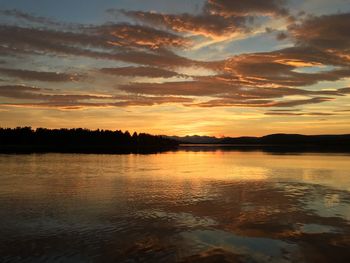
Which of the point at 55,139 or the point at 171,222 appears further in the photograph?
the point at 55,139

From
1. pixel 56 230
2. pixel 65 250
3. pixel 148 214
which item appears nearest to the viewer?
pixel 65 250

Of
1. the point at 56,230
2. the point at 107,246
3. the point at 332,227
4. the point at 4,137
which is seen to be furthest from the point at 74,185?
the point at 4,137

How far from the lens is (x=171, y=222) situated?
1923 cm

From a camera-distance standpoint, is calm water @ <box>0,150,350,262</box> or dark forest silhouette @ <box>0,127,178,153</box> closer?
calm water @ <box>0,150,350,262</box>

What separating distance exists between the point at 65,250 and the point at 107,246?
1.50m

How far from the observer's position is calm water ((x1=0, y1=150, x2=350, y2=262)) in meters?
14.2

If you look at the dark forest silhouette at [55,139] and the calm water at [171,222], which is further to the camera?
the dark forest silhouette at [55,139]

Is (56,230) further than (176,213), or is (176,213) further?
(176,213)

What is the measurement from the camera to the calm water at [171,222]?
1425cm

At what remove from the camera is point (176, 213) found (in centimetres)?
2131

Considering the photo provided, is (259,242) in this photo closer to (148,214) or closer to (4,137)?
(148,214)

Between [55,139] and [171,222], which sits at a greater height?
[55,139]

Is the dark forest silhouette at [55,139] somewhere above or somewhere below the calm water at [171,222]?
above

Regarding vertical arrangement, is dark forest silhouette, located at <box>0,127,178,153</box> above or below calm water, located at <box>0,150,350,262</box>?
above
